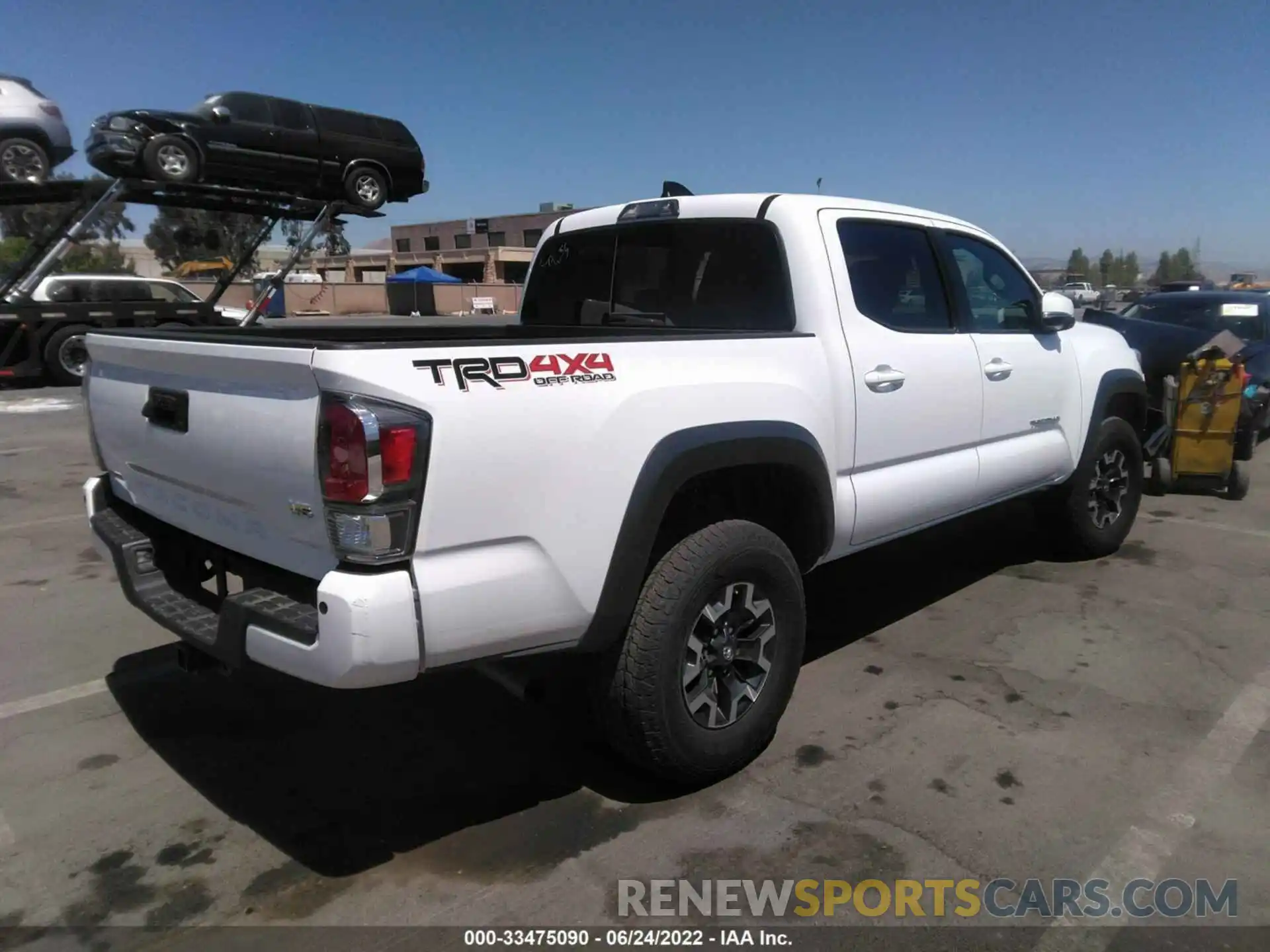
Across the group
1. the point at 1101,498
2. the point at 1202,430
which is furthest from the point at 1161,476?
the point at 1101,498

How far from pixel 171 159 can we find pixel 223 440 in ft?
42.3

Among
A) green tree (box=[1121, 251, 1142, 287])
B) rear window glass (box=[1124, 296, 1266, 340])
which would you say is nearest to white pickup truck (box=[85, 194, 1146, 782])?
rear window glass (box=[1124, 296, 1266, 340])

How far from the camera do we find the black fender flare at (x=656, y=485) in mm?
2768

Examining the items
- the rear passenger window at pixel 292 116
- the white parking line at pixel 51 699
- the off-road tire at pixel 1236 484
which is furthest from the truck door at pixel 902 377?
the rear passenger window at pixel 292 116

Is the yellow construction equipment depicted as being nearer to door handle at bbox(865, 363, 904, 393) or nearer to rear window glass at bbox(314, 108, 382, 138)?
rear window glass at bbox(314, 108, 382, 138)

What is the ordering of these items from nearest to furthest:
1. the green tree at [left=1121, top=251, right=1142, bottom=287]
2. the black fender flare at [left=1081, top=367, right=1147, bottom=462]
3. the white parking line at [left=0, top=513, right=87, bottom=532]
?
the black fender flare at [left=1081, top=367, right=1147, bottom=462] → the white parking line at [left=0, top=513, right=87, bottom=532] → the green tree at [left=1121, top=251, right=1142, bottom=287]

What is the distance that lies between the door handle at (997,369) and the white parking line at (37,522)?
5.74m

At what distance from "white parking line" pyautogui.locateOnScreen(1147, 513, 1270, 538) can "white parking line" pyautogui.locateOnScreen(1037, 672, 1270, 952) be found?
3.12 m

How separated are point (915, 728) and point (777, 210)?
207 centimetres

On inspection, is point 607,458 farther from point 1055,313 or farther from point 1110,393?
point 1110,393

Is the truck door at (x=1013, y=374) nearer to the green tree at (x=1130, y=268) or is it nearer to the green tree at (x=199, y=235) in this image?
the green tree at (x=199, y=235)

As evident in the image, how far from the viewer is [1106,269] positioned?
8494cm

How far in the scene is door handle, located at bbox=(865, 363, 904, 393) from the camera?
3.71 m

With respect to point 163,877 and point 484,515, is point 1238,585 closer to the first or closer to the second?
point 484,515
